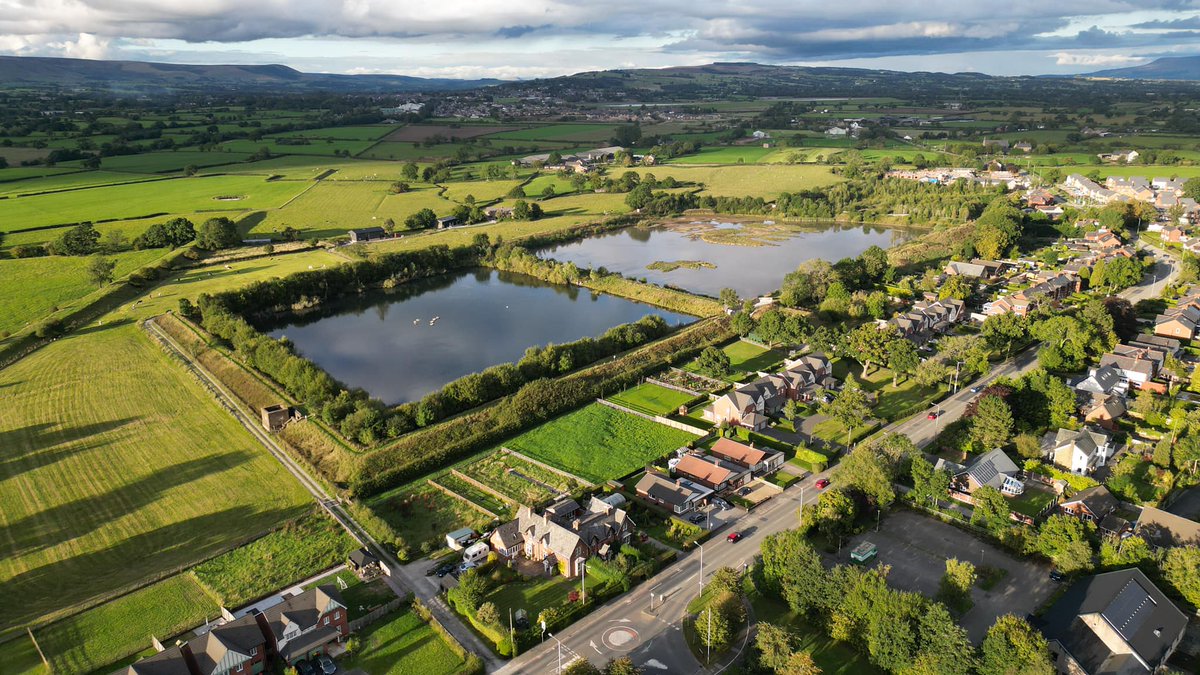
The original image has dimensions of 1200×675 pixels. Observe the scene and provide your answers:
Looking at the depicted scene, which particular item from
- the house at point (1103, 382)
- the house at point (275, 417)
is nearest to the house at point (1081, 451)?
the house at point (1103, 382)

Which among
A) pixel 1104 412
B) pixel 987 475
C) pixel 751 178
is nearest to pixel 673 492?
pixel 987 475

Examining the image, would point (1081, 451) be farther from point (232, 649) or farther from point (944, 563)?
point (232, 649)

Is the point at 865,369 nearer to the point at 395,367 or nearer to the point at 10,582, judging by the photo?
the point at 395,367

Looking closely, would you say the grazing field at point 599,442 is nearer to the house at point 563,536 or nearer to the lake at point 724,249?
the house at point 563,536

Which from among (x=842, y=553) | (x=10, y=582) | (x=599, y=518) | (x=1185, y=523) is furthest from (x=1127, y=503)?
(x=10, y=582)

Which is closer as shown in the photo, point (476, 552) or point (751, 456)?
point (476, 552)

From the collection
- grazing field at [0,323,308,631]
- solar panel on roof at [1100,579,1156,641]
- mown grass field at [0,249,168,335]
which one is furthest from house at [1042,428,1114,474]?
mown grass field at [0,249,168,335]
